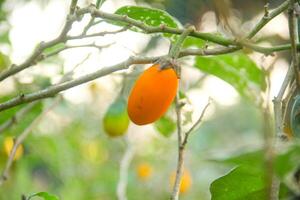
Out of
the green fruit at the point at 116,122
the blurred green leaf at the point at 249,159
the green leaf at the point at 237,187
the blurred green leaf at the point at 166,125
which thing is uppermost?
the green fruit at the point at 116,122

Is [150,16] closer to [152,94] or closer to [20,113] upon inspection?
[152,94]

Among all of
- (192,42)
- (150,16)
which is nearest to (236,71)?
(192,42)

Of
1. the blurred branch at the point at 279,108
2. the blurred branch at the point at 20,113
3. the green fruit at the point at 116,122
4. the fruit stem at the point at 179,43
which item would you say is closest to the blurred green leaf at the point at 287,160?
the blurred branch at the point at 279,108

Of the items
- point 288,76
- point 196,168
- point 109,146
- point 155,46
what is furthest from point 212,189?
point 196,168

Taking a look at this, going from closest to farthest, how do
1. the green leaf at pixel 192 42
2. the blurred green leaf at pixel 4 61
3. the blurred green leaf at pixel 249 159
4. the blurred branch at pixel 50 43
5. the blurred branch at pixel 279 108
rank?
the blurred green leaf at pixel 249 159
the blurred branch at pixel 279 108
the blurred branch at pixel 50 43
the green leaf at pixel 192 42
the blurred green leaf at pixel 4 61

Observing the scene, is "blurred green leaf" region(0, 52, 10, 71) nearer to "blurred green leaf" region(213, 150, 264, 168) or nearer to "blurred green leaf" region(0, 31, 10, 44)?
"blurred green leaf" region(0, 31, 10, 44)

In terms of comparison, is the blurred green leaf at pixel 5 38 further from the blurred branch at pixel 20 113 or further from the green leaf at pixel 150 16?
the green leaf at pixel 150 16
